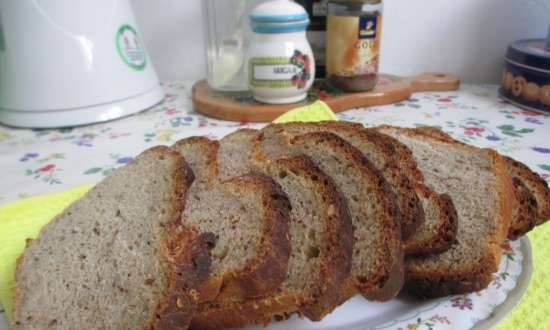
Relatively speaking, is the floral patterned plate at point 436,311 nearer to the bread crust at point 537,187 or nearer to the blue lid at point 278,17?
the bread crust at point 537,187

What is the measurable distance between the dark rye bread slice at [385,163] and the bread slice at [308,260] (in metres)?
0.10

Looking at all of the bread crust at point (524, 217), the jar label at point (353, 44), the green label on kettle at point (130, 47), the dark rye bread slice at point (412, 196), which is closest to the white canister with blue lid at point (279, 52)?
the jar label at point (353, 44)

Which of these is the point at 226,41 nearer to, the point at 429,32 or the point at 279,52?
the point at 279,52

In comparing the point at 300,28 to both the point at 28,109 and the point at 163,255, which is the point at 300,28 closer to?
the point at 28,109

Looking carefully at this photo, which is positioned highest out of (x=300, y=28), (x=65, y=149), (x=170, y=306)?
(x=300, y=28)

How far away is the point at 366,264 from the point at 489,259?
0.65ft

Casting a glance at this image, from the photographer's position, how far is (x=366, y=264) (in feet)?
2.32

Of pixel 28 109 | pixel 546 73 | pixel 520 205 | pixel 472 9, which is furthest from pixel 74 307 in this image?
pixel 472 9

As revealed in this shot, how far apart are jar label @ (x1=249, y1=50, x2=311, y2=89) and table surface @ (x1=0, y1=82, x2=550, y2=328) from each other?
16cm

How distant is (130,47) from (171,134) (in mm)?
343

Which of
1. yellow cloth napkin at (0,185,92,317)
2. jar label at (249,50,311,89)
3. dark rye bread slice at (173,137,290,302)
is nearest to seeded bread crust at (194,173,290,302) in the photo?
dark rye bread slice at (173,137,290,302)

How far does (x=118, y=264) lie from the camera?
68 centimetres

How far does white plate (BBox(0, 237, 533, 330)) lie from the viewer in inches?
25.9

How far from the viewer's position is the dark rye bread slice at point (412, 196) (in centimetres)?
76
